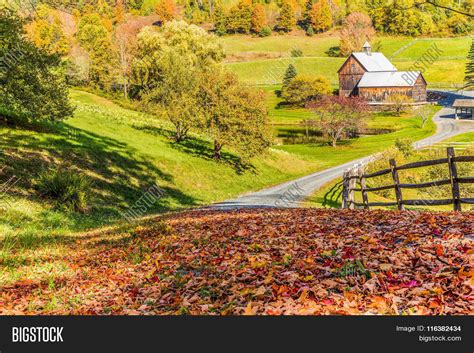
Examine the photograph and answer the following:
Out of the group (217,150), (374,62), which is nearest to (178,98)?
(217,150)

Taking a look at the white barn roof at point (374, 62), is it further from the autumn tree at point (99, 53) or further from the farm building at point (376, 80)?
the autumn tree at point (99, 53)

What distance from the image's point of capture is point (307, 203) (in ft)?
105

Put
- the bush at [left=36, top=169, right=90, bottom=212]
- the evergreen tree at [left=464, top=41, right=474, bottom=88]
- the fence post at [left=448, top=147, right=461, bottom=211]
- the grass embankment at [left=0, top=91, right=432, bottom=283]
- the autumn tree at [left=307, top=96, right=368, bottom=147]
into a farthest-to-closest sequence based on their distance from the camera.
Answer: the evergreen tree at [left=464, top=41, right=474, bottom=88], the autumn tree at [left=307, top=96, right=368, bottom=147], the bush at [left=36, top=169, right=90, bottom=212], the grass embankment at [left=0, top=91, right=432, bottom=283], the fence post at [left=448, top=147, right=461, bottom=211]

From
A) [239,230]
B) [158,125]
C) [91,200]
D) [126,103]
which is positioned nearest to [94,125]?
[158,125]

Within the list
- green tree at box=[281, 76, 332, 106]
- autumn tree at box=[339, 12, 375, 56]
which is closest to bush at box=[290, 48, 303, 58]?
autumn tree at box=[339, 12, 375, 56]

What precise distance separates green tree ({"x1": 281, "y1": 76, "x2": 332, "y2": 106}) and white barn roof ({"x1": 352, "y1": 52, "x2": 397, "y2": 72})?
19.4 metres

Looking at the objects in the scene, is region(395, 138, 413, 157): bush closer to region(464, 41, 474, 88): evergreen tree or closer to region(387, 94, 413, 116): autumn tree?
region(387, 94, 413, 116): autumn tree

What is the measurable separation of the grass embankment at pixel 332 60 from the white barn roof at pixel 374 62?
1758 cm

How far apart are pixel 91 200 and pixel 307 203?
15.9 meters

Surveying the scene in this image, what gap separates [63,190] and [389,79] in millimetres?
123540

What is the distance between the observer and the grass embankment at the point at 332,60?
6166 inches

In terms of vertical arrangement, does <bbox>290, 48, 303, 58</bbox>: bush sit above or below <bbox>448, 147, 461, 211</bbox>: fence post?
above

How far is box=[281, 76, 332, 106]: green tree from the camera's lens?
12431cm

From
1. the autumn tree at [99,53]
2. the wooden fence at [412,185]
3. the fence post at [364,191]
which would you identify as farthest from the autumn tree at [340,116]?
the fence post at [364,191]
